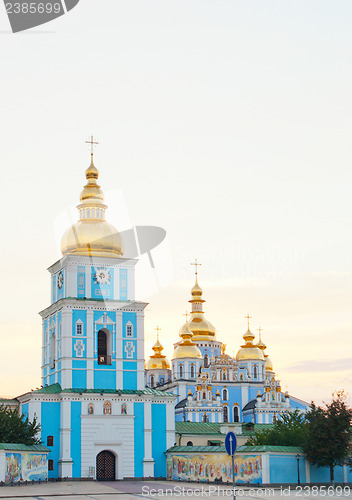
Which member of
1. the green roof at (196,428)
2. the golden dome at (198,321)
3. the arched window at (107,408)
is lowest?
the green roof at (196,428)

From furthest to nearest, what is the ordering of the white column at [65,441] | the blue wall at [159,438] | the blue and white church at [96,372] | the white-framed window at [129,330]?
the white-framed window at [129,330] < the blue wall at [159,438] < the blue and white church at [96,372] < the white column at [65,441]

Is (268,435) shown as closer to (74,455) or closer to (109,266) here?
(74,455)

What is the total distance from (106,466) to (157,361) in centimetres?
4241

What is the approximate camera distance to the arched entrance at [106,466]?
42.3 m

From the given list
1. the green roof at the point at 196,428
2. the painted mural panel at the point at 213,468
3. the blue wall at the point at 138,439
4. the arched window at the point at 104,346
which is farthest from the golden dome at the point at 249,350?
the painted mural panel at the point at 213,468

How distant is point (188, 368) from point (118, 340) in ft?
110

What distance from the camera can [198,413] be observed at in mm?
71188

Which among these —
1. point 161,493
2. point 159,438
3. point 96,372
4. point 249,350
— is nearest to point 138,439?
point 159,438

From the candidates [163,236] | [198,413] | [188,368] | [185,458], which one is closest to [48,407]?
[185,458]

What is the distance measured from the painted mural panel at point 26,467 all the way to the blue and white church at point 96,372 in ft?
8.51

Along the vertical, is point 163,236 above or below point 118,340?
above

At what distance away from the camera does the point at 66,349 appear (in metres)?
43.3

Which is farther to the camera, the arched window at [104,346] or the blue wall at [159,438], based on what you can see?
the arched window at [104,346]

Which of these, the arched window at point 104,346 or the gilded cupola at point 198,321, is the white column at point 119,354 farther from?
the gilded cupola at point 198,321
